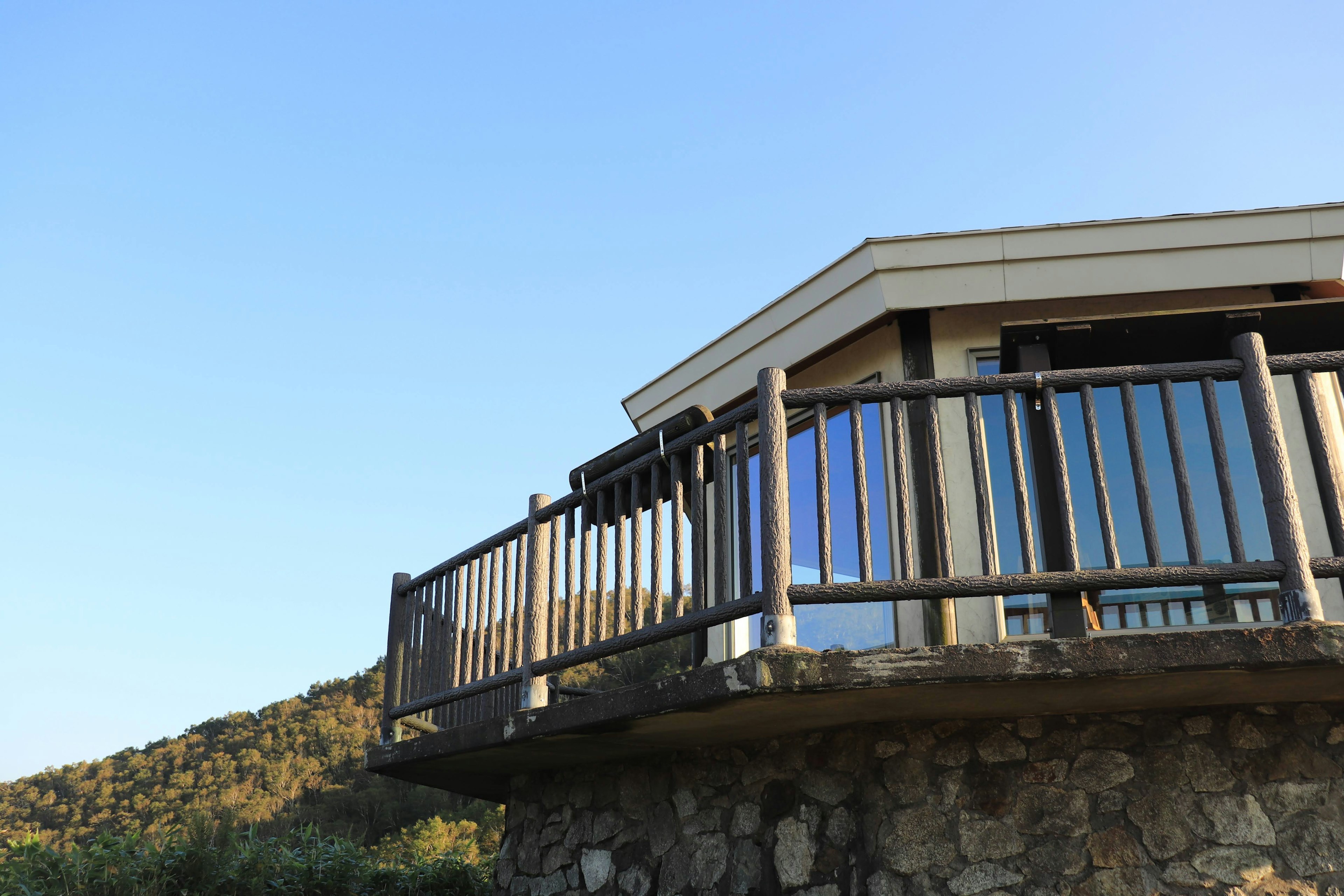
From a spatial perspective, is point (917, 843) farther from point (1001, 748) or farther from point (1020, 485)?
point (1020, 485)

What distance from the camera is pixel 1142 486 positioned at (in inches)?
137

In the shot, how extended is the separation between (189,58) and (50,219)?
398 centimetres

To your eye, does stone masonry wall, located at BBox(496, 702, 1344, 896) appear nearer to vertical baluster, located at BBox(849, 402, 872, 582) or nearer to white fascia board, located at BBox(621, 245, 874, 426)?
vertical baluster, located at BBox(849, 402, 872, 582)

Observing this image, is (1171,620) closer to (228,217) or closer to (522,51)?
(522,51)

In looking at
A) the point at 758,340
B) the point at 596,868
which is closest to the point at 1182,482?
the point at 758,340

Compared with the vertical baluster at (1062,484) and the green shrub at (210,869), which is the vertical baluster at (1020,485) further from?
the green shrub at (210,869)

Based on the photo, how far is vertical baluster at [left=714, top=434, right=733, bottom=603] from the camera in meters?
3.90

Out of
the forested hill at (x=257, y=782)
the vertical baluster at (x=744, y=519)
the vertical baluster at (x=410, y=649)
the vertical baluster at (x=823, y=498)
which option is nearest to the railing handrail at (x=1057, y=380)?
the vertical baluster at (x=823, y=498)

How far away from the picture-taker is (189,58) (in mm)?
15469

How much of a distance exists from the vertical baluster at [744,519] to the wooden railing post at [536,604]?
135 cm

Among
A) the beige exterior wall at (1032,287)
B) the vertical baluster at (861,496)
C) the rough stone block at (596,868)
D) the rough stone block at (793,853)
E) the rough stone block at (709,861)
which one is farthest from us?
the rough stone block at (596,868)

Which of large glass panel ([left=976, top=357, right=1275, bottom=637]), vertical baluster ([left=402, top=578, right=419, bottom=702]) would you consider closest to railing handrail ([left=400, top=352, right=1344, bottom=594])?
large glass panel ([left=976, top=357, right=1275, bottom=637])

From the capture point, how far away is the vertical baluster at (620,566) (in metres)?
4.32

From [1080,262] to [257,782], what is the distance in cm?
2451
